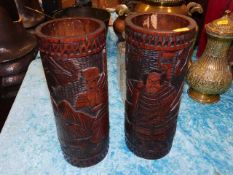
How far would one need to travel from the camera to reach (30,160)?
0.62 m

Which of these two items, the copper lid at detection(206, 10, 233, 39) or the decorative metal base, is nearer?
the copper lid at detection(206, 10, 233, 39)

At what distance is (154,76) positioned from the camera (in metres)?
0.49

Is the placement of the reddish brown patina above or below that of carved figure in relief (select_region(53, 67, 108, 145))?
below

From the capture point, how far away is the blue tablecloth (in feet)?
1.97

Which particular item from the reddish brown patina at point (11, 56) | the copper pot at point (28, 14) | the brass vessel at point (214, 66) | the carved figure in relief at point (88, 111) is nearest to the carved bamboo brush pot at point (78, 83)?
the carved figure in relief at point (88, 111)

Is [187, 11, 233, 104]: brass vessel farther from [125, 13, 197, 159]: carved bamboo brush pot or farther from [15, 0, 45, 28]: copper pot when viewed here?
[15, 0, 45, 28]: copper pot

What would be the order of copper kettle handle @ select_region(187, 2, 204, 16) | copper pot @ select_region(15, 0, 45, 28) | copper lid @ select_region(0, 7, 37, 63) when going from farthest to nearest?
copper pot @ select_region(15, 0, 45, 28), copper lid @ select_region(0, 7, 37, 63), copper kettle handle @ select_region(187, 2, 204, 16)

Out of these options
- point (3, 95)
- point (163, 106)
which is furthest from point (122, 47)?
point (3, 95)

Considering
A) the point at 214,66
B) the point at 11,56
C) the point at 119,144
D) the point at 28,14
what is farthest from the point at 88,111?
the point at 28,14

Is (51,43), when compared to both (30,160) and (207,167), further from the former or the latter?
(207,167)

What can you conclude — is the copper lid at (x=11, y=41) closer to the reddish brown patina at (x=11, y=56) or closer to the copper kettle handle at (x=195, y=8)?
the reddish brown patina at (x=11, y=56)

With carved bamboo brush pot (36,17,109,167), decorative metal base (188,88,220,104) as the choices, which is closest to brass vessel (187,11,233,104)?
decorative metal base (188,88,220,104)

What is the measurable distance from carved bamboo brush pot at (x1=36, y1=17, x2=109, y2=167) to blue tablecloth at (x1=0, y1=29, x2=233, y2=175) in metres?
0.05

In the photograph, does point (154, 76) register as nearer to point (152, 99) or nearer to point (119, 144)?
point (152, 99)
